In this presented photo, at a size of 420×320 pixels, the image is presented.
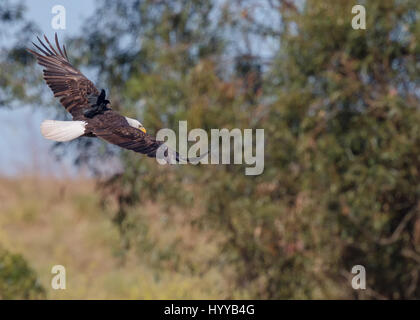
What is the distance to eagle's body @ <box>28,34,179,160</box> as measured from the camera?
525cm

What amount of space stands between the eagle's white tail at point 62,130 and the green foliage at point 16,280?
3431 millimetres

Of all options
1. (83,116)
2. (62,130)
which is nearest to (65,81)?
(83,116)

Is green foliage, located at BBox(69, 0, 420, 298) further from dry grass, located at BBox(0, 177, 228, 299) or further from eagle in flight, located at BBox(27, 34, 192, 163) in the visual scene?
eagle in flight, located at BBox(27, 34, 192, 163)

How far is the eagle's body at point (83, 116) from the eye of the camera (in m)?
5.25

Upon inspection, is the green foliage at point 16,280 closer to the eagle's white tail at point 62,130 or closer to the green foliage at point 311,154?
the green foliage at point 311,154

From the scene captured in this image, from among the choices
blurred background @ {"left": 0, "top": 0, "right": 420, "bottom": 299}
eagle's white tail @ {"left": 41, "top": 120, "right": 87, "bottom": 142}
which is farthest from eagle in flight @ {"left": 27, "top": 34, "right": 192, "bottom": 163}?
blurred background @ {"left": 0, "top": 0, "right": 420, "bottom": 299}

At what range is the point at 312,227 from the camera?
347 inches

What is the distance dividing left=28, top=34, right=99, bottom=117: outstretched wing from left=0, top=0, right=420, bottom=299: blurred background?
8.11 ft

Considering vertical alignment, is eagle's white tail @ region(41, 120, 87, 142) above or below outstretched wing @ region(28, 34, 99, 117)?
below

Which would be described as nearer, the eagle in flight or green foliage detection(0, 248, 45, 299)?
the eagle in flight

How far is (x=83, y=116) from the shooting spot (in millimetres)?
5703
